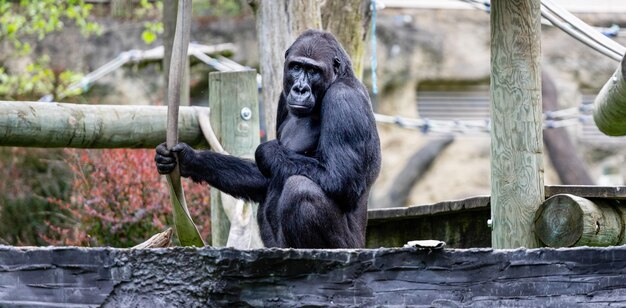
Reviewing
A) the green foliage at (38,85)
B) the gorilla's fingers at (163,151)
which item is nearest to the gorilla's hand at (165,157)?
the gorilla's fingers at (163,151)

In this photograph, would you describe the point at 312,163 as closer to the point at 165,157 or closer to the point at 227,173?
the point at 227,173

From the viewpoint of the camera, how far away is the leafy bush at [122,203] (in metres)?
7.26

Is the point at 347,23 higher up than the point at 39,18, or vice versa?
the point at 39,18

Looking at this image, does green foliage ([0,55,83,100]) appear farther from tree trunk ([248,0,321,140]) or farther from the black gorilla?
the black gorilla

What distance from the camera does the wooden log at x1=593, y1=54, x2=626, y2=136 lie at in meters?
3.81

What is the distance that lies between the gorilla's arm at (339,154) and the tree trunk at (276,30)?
1295 millimetres

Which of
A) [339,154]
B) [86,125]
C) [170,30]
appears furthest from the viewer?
[170,30]

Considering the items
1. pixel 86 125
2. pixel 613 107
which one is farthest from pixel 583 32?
pixel 86 125

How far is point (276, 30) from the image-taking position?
225 inches

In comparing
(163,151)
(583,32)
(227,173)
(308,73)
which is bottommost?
(227,173)

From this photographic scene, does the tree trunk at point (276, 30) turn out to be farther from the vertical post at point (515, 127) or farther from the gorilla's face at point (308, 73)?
the vertical post at point (515, 127)

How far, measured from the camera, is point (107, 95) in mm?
13906

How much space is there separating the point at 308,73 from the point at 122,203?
3.42 m

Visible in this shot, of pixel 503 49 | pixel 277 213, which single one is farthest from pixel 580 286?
pixel 277 213
